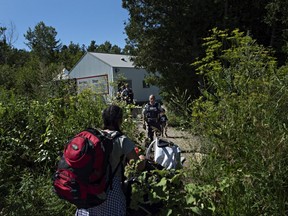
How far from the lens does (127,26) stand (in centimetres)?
1566

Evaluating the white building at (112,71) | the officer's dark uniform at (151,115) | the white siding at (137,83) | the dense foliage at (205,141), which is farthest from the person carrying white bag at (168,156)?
the white siding at (137,83)

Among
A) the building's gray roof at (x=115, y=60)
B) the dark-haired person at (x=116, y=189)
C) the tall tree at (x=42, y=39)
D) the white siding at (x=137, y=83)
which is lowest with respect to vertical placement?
the dark-haired person at (x=116, y=189)

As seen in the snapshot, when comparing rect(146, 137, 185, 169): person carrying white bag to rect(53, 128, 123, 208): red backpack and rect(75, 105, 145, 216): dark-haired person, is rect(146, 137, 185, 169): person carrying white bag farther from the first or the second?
rect(53, 128, 123, 208): red backpack

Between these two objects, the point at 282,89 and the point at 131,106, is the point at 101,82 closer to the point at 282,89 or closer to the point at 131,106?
the point at 131,106

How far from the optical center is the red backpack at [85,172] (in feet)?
7.66

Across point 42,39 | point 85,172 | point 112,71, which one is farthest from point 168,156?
point 42,39

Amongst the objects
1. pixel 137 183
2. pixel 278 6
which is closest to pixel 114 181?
pixel 137 183

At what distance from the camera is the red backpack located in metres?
2.33

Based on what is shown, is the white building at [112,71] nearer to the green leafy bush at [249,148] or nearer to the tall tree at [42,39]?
the green leafy bush at [249,148]

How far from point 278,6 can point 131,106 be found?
30.7ft

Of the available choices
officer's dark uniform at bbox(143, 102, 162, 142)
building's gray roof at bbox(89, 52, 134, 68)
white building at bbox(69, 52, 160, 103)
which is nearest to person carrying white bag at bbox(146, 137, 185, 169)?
officer's dark uniform at bbox(143, 102, 162, 142)

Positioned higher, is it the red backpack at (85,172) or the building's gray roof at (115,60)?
the building's gray roof at (115,60)

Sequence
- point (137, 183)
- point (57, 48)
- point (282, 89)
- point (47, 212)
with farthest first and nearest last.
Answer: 1. point (57, 48)
2. point (47, 212)
3. point (282, 89)
4. point (137, 183)

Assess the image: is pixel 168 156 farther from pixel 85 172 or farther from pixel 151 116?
pixel 151 116
